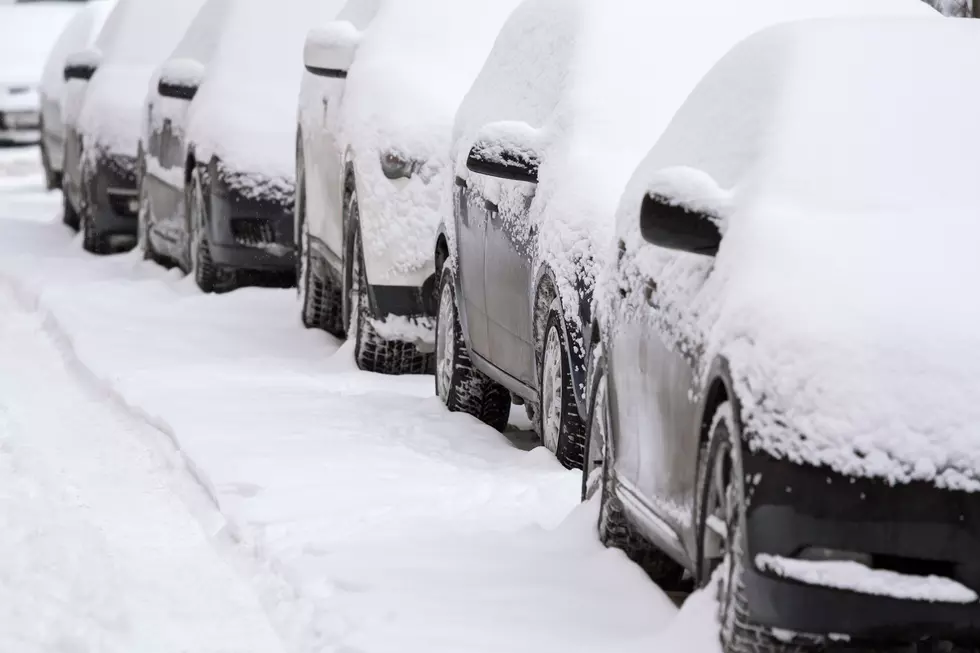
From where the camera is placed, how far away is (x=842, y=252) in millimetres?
4941

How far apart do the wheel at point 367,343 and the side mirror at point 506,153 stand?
273 cm

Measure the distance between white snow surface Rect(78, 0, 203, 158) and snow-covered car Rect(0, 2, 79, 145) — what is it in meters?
11.2

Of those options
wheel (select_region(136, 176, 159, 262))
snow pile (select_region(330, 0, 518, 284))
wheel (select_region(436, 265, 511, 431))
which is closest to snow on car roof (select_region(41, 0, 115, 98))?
wheel (select_region(136, 176, 159, 262))

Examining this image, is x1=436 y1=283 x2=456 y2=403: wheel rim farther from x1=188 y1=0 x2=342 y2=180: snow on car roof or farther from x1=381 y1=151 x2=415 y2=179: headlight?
x1=188 y1=0 x2=342 y2=180: snow on car roof

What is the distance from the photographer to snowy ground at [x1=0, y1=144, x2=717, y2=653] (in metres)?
5.71

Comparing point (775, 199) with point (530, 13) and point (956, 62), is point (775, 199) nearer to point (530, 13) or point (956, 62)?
point (956, 62)

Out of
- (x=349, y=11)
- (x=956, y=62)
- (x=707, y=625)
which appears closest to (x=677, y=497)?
(x=707, y=625)

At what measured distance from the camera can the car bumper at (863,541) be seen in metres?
4.55

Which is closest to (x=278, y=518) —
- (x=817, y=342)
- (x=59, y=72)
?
(x=817, y=342)

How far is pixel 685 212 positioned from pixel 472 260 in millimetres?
3755

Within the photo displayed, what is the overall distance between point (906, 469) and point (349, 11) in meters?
8.19

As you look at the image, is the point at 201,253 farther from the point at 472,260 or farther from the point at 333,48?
the point at 472,260

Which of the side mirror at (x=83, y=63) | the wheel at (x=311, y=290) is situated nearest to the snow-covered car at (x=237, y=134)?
the wheel at (x=311, y=290)

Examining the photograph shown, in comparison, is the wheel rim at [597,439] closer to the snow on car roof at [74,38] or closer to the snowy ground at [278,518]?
the snowy ground at [278,518]
